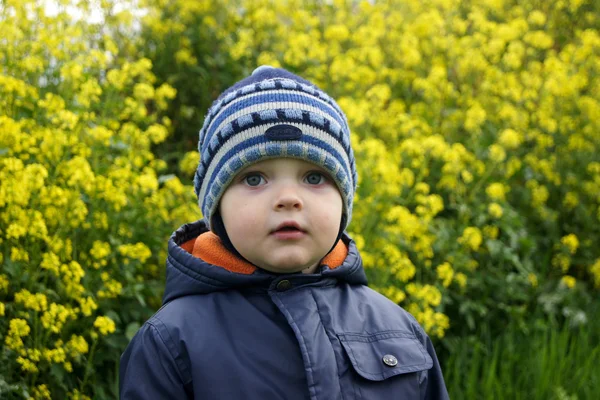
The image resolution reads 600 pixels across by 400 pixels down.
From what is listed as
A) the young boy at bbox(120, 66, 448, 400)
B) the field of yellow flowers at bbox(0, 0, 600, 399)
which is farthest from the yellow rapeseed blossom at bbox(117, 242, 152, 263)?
the young boy at bbox(120, 66, 448, 400)

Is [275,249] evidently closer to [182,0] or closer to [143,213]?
[143,213]

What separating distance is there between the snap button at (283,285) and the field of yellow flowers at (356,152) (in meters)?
0.96

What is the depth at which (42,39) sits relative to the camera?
316cm

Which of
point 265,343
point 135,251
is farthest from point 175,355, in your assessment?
point 135,251

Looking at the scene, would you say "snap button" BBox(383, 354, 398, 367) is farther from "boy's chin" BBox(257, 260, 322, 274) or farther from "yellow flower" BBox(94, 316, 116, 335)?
"yellow flower" BBox(94, 316, 116, 335)

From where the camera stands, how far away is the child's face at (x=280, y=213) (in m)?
1.61

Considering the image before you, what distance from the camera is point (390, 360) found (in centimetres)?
169

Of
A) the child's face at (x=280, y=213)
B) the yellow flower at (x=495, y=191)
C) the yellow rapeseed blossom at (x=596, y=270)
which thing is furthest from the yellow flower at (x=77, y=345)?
the yellow rapeseed blossom at (x=596, y=270)

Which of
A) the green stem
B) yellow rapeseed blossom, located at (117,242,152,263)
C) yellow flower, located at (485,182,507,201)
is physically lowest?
the green stem

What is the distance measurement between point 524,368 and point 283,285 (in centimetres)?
181

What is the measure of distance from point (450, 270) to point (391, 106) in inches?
58.9

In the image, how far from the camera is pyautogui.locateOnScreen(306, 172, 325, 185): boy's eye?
1.70 m

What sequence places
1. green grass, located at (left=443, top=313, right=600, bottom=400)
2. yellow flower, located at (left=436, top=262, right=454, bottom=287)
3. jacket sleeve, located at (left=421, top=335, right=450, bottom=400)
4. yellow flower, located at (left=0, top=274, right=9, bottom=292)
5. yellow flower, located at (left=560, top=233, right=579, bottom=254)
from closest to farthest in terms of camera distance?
jacket sleeve, located at (left=421, top=335, right=450, bottom=400)
yellow flower, located at (left=0, top=274, right=9, bottom=292)
green grass, located at (left=443, top=313, right=600, bottom=400)
yellow flower, located at (left=436, top=262, right=454, bottom=287)
yellow flower, located at (left=560, top=233, right=579, bottom=254)

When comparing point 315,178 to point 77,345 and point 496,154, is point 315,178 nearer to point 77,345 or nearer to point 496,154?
point 77,345
